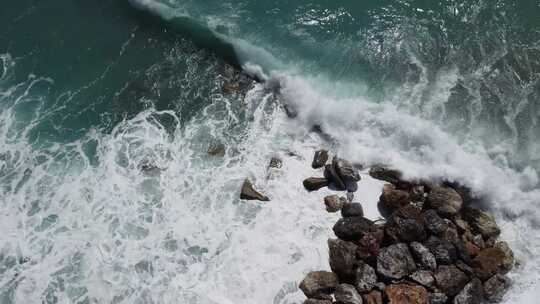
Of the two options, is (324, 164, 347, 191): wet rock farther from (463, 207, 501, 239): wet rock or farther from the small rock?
(463, 207, 501, 239): wet rock

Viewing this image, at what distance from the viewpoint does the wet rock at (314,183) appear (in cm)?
1568

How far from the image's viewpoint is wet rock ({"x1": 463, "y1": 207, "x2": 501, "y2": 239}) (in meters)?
14.7

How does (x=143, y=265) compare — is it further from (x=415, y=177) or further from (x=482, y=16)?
(x=482, y=16)

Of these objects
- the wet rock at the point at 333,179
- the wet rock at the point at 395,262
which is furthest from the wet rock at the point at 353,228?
the wet rock at the point at 333,179

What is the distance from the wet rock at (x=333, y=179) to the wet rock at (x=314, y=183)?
168 millimetres

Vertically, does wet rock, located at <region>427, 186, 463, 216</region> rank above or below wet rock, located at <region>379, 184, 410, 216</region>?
above

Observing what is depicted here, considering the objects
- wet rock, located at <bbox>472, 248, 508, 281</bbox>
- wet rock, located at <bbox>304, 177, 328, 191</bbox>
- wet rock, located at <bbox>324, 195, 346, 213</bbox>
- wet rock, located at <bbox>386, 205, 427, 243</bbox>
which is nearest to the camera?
wet rock, located at <bbox>472, 248, 508, 281</bbox>

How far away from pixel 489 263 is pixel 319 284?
182 inches

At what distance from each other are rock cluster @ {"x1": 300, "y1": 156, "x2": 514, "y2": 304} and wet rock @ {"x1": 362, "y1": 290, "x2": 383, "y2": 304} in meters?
0.02

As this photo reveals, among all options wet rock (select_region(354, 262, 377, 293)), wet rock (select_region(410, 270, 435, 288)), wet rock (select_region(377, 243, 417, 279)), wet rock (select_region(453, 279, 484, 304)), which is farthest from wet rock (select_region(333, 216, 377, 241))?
wet rock (select_region(453, 279, 484, 304))

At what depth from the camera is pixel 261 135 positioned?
17.3m

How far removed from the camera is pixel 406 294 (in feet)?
43.3

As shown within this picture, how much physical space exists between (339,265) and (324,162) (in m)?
3.53

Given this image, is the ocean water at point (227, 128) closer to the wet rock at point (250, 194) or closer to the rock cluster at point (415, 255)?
the wet rock at point (250, 194)
